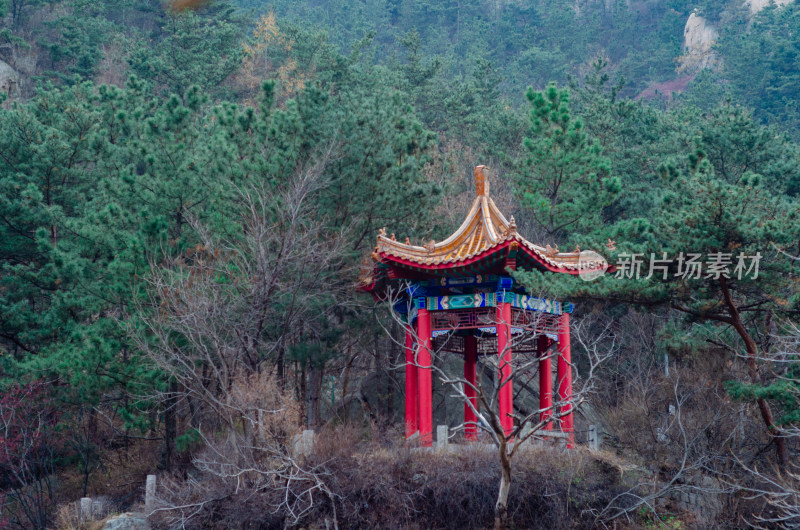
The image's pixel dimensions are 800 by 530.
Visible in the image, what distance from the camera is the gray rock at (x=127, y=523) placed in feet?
42.9

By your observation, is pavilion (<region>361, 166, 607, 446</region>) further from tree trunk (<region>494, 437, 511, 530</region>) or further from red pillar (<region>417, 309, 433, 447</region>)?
tree trunk (<region>494, 437, 511, 530</region>)

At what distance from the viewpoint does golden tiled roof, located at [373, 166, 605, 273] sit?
13.6 m

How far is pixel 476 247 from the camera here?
47.0ft

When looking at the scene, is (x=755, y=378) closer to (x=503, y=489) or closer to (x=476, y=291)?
(x=503, y=489)

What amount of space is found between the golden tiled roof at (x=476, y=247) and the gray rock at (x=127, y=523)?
595cm

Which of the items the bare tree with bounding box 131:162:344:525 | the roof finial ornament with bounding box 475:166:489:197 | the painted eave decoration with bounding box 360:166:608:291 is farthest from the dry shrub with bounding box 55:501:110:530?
the roof finial ornament with bounding box 475:166:489:197

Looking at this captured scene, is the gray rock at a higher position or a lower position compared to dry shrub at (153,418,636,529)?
lower

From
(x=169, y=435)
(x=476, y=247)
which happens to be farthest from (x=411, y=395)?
(x=169, y=435)

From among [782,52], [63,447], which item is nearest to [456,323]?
[63,447]

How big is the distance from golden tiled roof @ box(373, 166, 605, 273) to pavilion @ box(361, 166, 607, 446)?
0.7 inches

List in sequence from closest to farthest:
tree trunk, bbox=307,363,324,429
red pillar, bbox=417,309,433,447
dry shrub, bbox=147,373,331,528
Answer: dry shrub, bbox=147,373,331,528 < red pillar, bbox=417,309,433,447 < tree trunk, bbox=307,363,324,429

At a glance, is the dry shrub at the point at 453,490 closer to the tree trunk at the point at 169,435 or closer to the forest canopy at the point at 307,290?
the forest canopy at the point at 307,290

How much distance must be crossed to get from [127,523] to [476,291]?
23.5 ft

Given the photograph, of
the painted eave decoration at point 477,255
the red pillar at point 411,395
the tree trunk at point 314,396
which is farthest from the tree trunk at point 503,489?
the tree trunk at point 314,396
